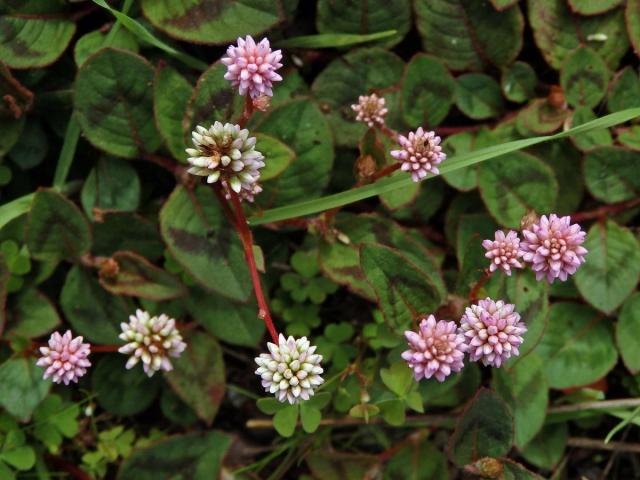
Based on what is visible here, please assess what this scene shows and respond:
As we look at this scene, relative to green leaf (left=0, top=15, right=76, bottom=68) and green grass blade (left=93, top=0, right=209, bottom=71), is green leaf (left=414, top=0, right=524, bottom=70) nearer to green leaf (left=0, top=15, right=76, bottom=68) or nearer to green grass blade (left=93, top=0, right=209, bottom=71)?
green grass blade (left=93, top=0, right=209, bottom=71)

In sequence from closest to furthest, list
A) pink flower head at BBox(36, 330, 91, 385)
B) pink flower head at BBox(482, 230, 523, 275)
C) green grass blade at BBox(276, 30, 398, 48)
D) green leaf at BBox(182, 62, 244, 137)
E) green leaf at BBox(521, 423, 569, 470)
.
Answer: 1. pink flower head at BBox(482, 230, 523, 275)
2. pink flower head at BBox(36, 330, 91, 385)
3. green leaf at BBox(182, 62, 244, 137)
4. green grass blade at BBox(276, 30, 398, 48)
5. green leaf at BBox(521, 423, 569, 470)

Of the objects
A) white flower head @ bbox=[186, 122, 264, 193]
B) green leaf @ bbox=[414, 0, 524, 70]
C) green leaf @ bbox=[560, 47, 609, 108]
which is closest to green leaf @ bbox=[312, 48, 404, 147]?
green leaf @ bbox=[414, 0, 524, 70]

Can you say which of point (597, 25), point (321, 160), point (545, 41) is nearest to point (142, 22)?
point (321, 160)

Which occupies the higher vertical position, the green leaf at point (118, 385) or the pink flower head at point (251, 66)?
the pink flower head at point (251, 66)

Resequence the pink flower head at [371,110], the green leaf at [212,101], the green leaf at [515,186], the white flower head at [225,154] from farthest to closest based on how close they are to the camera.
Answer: the green leaf at [515,186] < the pink flower head at [371,110] < the green leaf at [212,101] < the white flower head at [225,154]

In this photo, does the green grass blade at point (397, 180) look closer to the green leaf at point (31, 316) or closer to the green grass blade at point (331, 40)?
the green grass blade at point (331, 40)

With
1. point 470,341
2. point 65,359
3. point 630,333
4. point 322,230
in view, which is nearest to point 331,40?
point 322,230

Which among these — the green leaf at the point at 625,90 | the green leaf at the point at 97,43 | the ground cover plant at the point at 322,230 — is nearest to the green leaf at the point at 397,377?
the ground cover plant at the point at 322,230
